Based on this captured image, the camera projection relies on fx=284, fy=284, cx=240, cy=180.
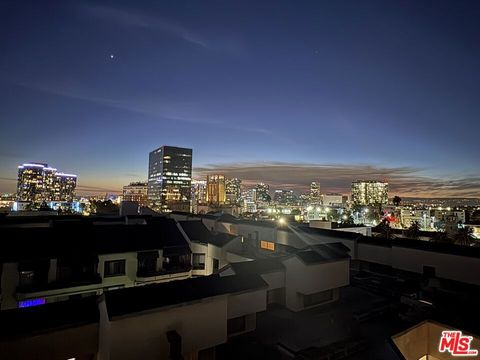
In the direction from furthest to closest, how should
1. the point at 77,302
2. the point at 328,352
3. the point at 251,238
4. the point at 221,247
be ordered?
the point at 251,238 < the point at 221,247 < the point at 328,352 < the point at 77,302

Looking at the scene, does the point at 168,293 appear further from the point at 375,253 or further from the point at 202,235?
the point at 375,253

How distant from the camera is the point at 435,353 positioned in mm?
13695

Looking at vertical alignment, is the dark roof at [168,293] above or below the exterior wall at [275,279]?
above

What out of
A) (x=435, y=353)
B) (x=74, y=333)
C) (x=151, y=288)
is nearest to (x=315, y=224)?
(x=435, y=353)

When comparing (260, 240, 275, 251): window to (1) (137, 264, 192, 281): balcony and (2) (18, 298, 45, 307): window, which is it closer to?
(1) (137, 264, 192, 281): balcony

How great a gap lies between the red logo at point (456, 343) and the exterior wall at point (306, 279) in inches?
282

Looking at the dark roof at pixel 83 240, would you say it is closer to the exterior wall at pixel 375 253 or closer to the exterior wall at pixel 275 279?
the exterior wall at pixel 275 279

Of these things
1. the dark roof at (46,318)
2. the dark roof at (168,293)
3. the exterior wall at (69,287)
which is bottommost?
the exterior wall at (69,287)

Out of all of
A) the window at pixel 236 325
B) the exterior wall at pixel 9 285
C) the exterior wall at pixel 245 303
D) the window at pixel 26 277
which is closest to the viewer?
the exterior wall at pixel 245 303

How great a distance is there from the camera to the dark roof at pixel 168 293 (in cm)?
1135

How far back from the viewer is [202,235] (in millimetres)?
31641

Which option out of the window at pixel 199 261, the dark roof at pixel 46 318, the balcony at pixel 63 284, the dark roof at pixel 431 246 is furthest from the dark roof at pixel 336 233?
the dark roof at pixel 46 318

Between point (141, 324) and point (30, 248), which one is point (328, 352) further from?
point (30, 248)

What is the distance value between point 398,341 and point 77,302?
14.8 meters
